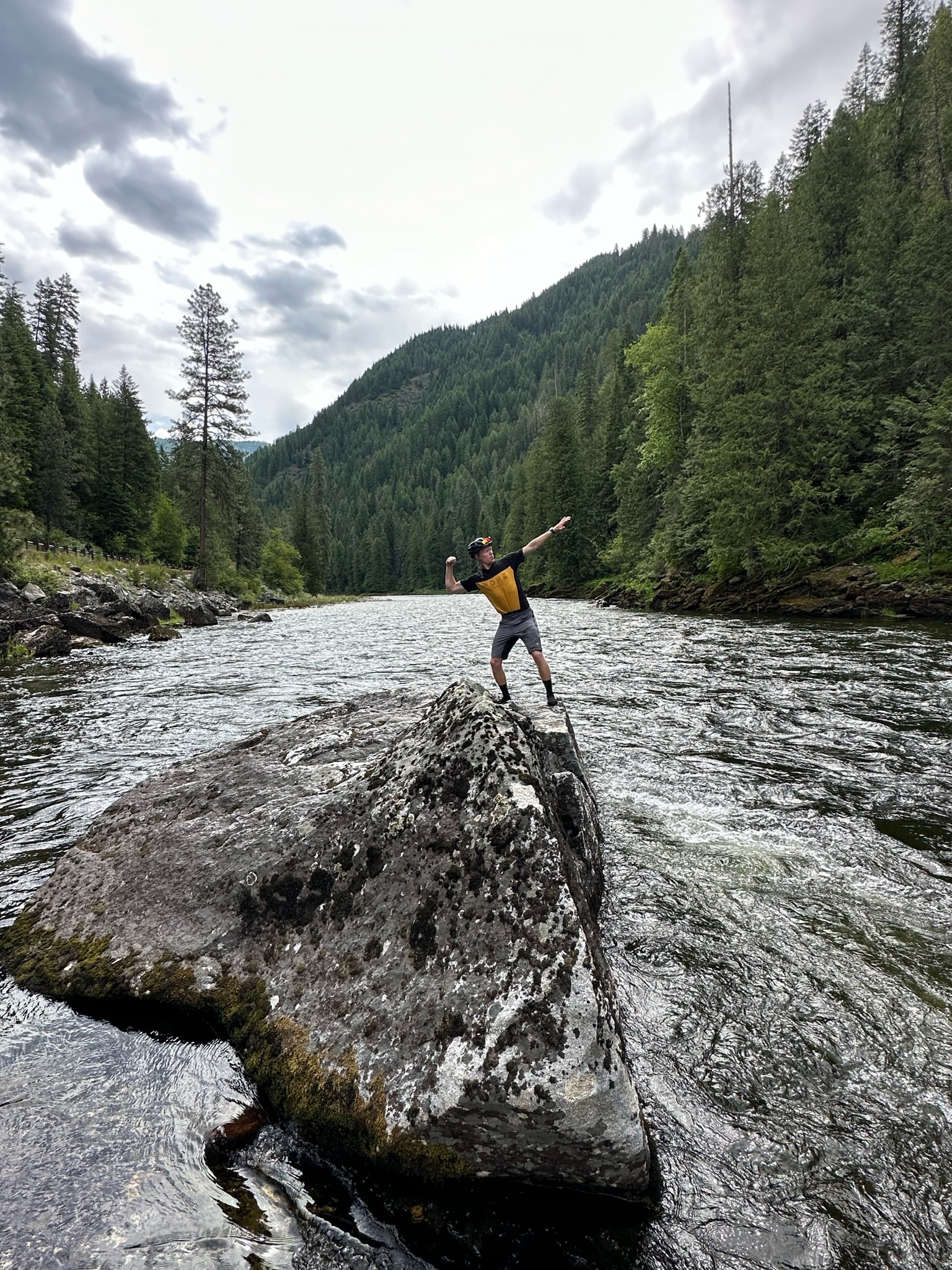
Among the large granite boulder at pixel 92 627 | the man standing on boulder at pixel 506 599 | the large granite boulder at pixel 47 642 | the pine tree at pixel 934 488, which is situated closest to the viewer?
the man standing on boulder at pixel 506 599

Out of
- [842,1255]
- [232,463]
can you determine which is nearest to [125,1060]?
[842,1255]

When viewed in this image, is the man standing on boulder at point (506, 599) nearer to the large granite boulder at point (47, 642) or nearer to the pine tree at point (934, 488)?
the large granite boulder at point (47, 642)

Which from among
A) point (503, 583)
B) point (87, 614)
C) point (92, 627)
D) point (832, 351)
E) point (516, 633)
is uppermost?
point (832, 351)

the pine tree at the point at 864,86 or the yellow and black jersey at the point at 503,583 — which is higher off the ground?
the pine tree at the point at 864,86

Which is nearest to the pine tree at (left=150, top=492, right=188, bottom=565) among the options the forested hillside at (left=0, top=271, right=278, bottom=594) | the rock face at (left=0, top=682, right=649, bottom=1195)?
the forested hillside at (left=0, top=271, right=278, bottom=594)

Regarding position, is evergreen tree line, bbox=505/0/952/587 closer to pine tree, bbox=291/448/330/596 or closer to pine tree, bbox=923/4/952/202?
pine tree, bbox=923/4/952/202

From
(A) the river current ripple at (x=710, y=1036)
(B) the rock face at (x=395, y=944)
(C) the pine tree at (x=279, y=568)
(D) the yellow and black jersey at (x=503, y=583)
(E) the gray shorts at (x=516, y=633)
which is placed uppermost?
(C) the pine tree at (x=279, y=568)

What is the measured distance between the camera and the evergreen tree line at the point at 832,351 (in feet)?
88.1

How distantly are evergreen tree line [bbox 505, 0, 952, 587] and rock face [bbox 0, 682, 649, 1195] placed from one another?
25659 millimetres

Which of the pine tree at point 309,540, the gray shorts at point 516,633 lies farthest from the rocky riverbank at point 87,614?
the pine tree at point 309,540

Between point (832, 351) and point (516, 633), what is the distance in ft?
94.8

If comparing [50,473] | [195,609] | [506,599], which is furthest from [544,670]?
[50,473]

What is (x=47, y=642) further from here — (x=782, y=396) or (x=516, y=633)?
(x=782, y=396)

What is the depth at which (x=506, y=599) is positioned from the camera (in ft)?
32.2
